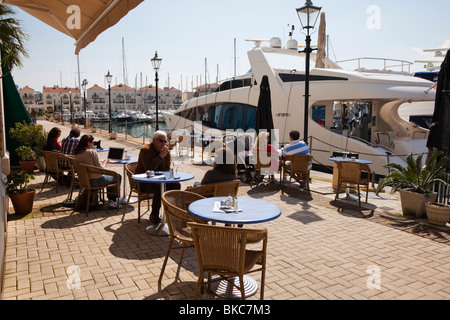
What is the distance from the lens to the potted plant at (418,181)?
217 inches

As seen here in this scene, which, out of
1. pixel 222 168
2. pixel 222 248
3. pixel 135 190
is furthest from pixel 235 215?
pixel 135 190

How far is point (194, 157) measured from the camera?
13273 millimetres

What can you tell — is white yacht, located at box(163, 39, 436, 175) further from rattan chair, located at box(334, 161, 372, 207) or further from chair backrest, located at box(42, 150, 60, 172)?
chair backrest, located at box(42, 150, 60, 172)

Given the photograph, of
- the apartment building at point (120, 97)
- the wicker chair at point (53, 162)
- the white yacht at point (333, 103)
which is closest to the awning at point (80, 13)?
the wicker chair at point (53, 162)

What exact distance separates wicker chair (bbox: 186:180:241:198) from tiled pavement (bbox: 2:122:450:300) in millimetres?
789

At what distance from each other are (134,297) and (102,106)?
13024 cm

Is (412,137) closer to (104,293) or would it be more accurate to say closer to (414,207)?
(414,207)

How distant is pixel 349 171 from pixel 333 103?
860 cm

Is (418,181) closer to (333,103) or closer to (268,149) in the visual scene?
(268,149)

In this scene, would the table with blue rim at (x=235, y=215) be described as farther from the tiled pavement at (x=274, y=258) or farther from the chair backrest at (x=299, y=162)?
the chair backrest at (x=299, y=162)

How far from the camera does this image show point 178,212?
3.12 meters

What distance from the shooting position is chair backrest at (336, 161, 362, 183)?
20.6ft
